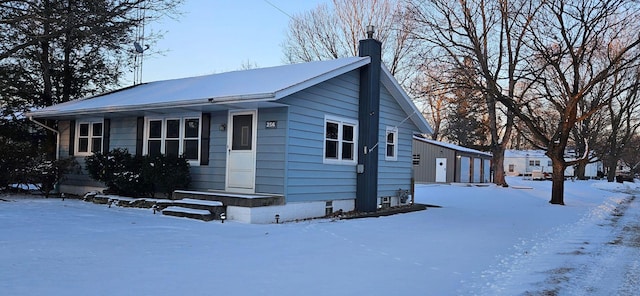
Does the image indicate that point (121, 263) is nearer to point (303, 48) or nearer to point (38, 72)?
point (38, 72)

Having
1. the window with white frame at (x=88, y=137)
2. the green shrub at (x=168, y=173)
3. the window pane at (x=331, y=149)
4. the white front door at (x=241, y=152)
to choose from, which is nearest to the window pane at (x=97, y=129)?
the window with white frame at (x=88, y=137)

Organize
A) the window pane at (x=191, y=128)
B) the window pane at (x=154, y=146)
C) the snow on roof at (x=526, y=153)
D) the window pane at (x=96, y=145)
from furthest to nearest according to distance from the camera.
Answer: the snow on roof at (x=526, y=153)
the window pane at (x=96, y=145)
the window pane at (x=154, y=146)
the window pane at (x=191, y=128)

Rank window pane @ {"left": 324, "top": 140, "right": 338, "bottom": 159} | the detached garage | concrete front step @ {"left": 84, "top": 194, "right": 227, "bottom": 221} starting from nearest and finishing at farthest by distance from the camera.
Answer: concrete front step @ {"left": 84, "top": 194, "right": 227, "bottom": 221}
window pane @ {"left": 324, "top": 140, "right": 338, "bottom": 159}
the detached garage

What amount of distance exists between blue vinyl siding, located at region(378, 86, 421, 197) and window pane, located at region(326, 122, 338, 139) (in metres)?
2.10

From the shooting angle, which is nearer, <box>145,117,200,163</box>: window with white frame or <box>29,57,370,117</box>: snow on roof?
<box>29,57,370,117</box>: snow on roof

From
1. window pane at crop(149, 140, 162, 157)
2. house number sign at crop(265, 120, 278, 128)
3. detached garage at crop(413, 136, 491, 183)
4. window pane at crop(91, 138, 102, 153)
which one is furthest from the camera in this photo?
detached garage at crop(413, 136, 491, 183)

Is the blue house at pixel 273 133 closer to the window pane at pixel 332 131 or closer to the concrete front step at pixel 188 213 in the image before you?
the window pane at pixel 332 131

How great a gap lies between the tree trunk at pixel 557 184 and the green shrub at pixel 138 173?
1354 centimetres

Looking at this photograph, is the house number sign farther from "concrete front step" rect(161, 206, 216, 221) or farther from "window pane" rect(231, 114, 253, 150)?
"concrete front step" rect(161, 206, 216, 221)

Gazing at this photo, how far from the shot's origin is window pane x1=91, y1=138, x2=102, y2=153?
1427 cm

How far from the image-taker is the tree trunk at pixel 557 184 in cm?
1825

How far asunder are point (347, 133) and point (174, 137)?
4.39m

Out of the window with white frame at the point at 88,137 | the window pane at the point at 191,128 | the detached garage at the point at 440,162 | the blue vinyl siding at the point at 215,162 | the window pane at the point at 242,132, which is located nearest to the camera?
the window pane at the point at 242,132

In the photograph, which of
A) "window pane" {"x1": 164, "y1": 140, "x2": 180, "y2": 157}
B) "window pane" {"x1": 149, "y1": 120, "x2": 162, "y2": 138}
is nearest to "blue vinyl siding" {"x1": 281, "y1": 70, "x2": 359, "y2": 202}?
"window pane" {"x1": 164, "y1": 140, "x2": 180, "y2": 157}
